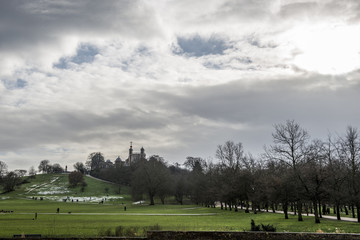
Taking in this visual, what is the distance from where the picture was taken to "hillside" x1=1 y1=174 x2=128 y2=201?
134 m

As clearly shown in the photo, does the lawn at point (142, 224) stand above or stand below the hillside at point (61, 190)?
above

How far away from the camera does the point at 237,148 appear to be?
7550 centimetres

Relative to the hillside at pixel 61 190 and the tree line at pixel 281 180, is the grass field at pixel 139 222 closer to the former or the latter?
the tree line at pixel 281 180

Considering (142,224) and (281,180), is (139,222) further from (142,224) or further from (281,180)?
(281,180)

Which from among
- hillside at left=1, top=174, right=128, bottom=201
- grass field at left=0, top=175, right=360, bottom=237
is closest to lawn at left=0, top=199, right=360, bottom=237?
grass field at left=0, top=175, right=360, bottom=237

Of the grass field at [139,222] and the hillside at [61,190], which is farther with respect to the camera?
the hillside at [61,190]

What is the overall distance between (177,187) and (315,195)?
214 ft

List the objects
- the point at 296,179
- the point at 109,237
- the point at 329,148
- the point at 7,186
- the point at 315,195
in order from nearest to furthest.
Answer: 1. the point at 109,237
2. the point at 315,195
3. the point at 296,179
4. the point at 329,148
5. the point at 7,186

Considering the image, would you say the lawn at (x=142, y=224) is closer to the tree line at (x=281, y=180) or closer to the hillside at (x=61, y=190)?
the tree line at (x=281, y=180)

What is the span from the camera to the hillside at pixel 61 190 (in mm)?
133500

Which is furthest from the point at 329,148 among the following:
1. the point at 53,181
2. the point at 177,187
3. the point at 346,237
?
the point at 53,181

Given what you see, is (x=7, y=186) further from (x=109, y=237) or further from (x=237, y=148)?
(x=109, y=237)

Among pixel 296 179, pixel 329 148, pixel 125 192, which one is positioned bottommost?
pixel 125 192

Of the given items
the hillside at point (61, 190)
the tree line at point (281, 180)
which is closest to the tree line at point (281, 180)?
the tree line at point (281, 180)
